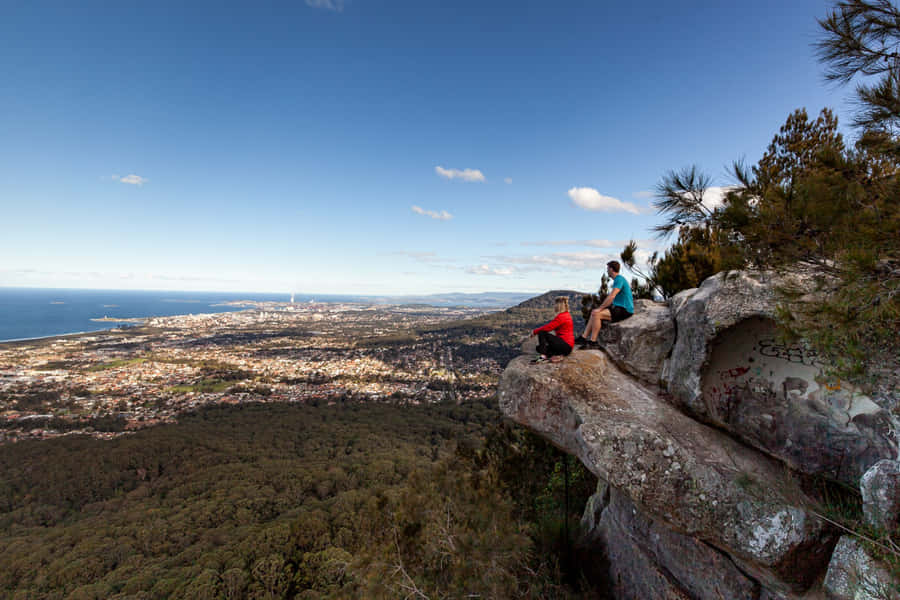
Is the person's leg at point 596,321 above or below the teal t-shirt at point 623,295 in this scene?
below

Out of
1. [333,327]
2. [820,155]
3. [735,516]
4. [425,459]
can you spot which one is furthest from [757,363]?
[333,327]

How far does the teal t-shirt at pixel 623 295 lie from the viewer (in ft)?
23.0

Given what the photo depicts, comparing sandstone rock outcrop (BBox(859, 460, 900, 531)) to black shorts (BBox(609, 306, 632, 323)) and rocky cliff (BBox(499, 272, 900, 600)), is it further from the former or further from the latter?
black shorts (BBox(609, 306, 632, 323))

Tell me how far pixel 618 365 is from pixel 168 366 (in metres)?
101

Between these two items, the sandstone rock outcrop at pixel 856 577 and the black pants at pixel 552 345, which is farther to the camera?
the black pants at pixel 552 345

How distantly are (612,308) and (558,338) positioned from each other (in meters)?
1.75

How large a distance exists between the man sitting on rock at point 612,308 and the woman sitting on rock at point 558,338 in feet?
3.02

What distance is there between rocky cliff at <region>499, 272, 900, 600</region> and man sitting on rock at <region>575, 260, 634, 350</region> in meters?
0.62

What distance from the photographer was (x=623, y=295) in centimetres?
714

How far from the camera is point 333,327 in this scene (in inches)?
5630

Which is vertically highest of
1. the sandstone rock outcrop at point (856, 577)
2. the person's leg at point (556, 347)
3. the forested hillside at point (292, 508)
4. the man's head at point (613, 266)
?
the man's head at point (613, 266)

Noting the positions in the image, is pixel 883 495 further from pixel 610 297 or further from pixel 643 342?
pixel 610 297

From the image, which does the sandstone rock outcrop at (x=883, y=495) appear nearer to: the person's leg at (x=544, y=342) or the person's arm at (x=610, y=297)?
the person's leg at (x=544, y=342)

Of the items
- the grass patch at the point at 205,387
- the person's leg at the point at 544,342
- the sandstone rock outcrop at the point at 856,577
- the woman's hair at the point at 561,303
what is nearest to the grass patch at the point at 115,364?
the grass patch at the point at 205,387
